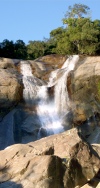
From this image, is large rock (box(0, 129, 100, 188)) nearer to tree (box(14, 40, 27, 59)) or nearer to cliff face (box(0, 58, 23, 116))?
cliff face (box(0, 58, 23, 116))

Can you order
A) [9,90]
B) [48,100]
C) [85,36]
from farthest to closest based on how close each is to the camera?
[85,36] < [48,100] < [9,90]

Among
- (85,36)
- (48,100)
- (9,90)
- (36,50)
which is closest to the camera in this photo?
(9,90)

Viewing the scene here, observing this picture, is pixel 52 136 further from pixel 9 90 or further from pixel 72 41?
pixel 72 41

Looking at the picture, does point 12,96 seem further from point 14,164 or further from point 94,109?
point 14,164

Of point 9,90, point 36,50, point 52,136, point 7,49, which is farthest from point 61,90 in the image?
point 36,50

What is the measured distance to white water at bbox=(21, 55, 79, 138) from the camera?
23.1 meters

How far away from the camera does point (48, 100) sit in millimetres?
24922

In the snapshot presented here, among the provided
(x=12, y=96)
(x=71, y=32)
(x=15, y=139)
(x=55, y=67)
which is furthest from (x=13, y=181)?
(x=71, y=32)

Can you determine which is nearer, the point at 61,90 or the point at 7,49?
the point at 61,90

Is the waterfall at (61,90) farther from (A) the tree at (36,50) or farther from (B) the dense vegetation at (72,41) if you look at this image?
(A) the tree at (36,50)

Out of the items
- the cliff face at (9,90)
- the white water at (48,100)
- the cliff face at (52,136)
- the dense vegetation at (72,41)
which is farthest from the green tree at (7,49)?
the cliff face at (9,90)

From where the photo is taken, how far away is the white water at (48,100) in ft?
75.8

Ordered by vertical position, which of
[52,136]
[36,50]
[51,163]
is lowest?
[51,163]

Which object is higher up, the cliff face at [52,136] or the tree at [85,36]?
the tree at [85,36]
